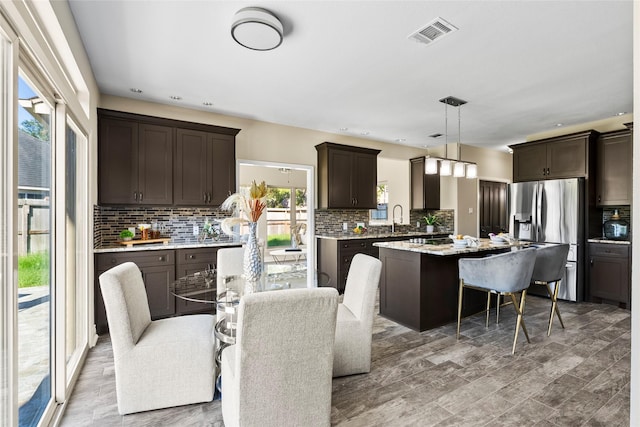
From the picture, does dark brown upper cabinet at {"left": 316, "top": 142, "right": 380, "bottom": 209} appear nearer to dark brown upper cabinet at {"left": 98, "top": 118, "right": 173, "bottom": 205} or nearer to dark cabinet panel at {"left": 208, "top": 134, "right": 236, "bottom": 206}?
dark cabinet panel at {"left": 208, "top": 134, "right": 236, "bottom": 206}

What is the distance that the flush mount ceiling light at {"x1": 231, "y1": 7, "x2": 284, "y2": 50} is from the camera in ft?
7.33

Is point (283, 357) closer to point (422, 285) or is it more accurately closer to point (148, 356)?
point (148, 356)

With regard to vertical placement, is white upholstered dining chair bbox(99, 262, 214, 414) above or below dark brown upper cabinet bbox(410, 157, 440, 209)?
below

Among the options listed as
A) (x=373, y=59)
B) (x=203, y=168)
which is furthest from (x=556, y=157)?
(x=203, y=168)

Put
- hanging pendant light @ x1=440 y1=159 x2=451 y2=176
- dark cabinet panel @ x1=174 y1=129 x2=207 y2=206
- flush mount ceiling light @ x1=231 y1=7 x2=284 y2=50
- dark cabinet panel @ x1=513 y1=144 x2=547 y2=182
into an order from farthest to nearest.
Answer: dark cabinet panel @ x1=513 y1=144 x2=547 y2=182
dark cabinet panel @ x1=174 y1=129 x2=207 y2=206
hanging pendant light @ x1=440 y1=159 x2=451 y2=176
flush mount ceiling light @ x1=231 y1=7 x2=284 y2=50

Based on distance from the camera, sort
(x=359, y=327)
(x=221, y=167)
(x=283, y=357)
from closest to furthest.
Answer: (x=283, y=357)
(x=359, y=327)
(x=221, y=167)

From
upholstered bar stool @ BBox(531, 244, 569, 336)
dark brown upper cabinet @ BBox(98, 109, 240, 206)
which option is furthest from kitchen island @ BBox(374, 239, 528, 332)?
dark brown upper cabinet @ BBox(98, 109, 240, 206)

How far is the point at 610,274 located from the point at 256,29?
528 cm

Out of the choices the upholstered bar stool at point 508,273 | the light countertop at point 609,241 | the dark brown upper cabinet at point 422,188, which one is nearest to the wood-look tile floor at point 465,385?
the upholstered bar stool at point 508,273

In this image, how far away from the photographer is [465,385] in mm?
2357

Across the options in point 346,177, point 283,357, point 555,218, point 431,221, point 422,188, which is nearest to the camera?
point 283,357

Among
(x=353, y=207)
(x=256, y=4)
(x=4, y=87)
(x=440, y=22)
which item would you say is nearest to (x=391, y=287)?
(x=353, y=207)

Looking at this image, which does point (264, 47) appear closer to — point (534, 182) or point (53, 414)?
point (53, 414)

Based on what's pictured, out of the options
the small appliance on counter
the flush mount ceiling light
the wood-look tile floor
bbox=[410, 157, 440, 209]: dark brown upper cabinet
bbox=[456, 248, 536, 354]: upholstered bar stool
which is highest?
the flush mount ceiling light
